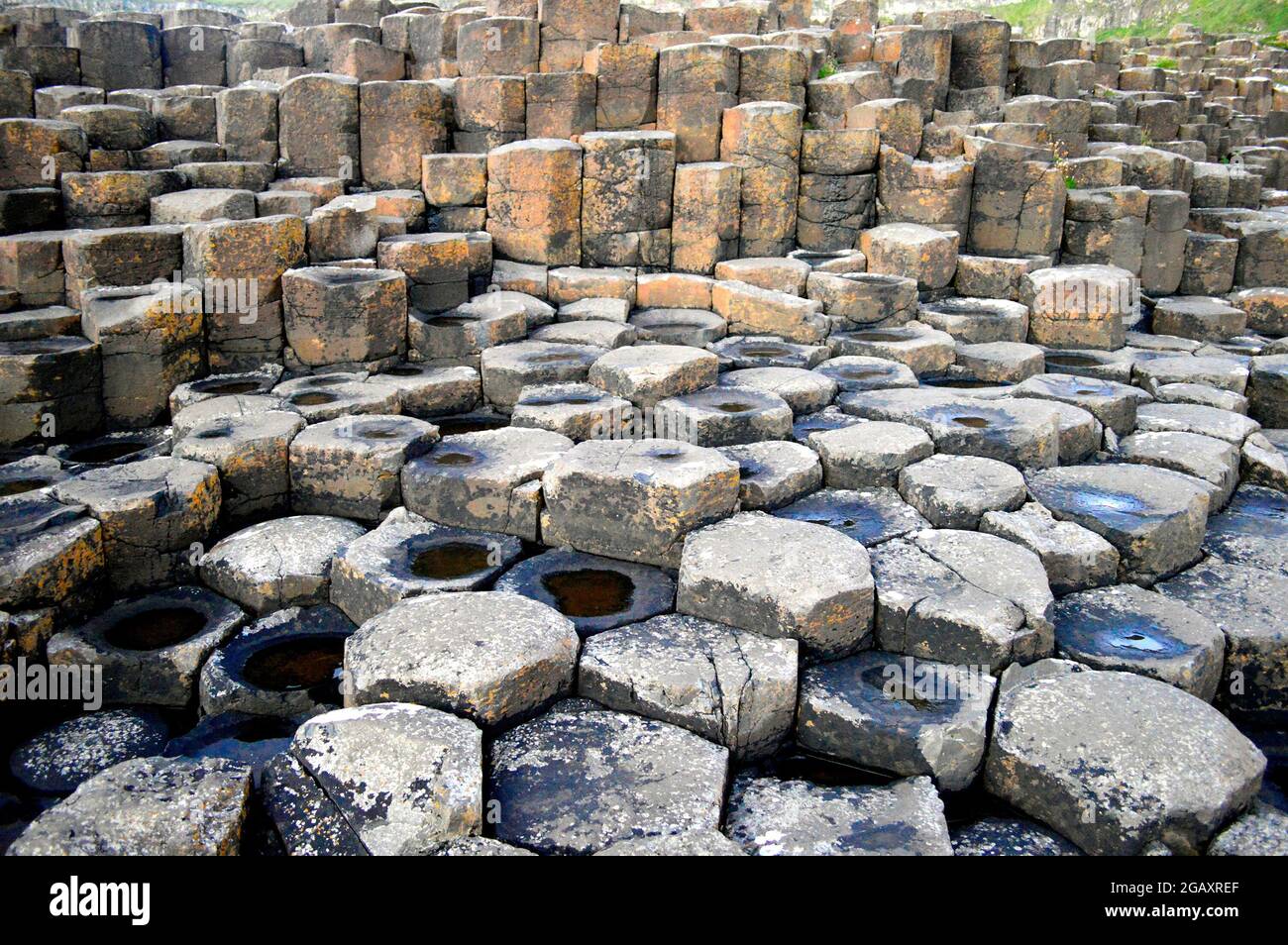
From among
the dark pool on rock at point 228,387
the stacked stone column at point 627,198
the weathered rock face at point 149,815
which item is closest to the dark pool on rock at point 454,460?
the dark pool on rock at point 228,387

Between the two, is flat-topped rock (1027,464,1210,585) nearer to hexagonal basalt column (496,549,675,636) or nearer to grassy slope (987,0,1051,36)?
hexagonal basalt column (496,549,675,636)

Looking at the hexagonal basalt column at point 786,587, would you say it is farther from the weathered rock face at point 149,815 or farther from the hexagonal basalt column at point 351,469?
the weathered rock face at point 149,815

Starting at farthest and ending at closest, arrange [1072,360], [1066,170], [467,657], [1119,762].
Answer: [1066,170] < [1072,360] < [467,657] < [1119,762]

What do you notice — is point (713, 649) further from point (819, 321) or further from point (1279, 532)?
point (819, 321)

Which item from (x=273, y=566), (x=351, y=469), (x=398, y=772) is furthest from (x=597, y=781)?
(x=351, y=469)

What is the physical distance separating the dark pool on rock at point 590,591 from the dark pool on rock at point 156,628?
81.6 inches

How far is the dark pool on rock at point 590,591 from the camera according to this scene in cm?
545

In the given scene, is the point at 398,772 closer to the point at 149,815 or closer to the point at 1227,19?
the point at 149,815

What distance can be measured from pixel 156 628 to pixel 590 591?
2.54 metres

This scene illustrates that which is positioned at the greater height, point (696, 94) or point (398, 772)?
point (696, 94)

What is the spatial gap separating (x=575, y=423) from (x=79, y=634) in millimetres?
3398

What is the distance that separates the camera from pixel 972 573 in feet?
17.6

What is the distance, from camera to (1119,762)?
13.6ft

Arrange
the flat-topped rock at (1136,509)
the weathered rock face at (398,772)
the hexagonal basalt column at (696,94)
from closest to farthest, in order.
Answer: the weathered rock face at (398,772), the flat-topped rock at (1136,509), the hexagonal basalt column at (696,94)
